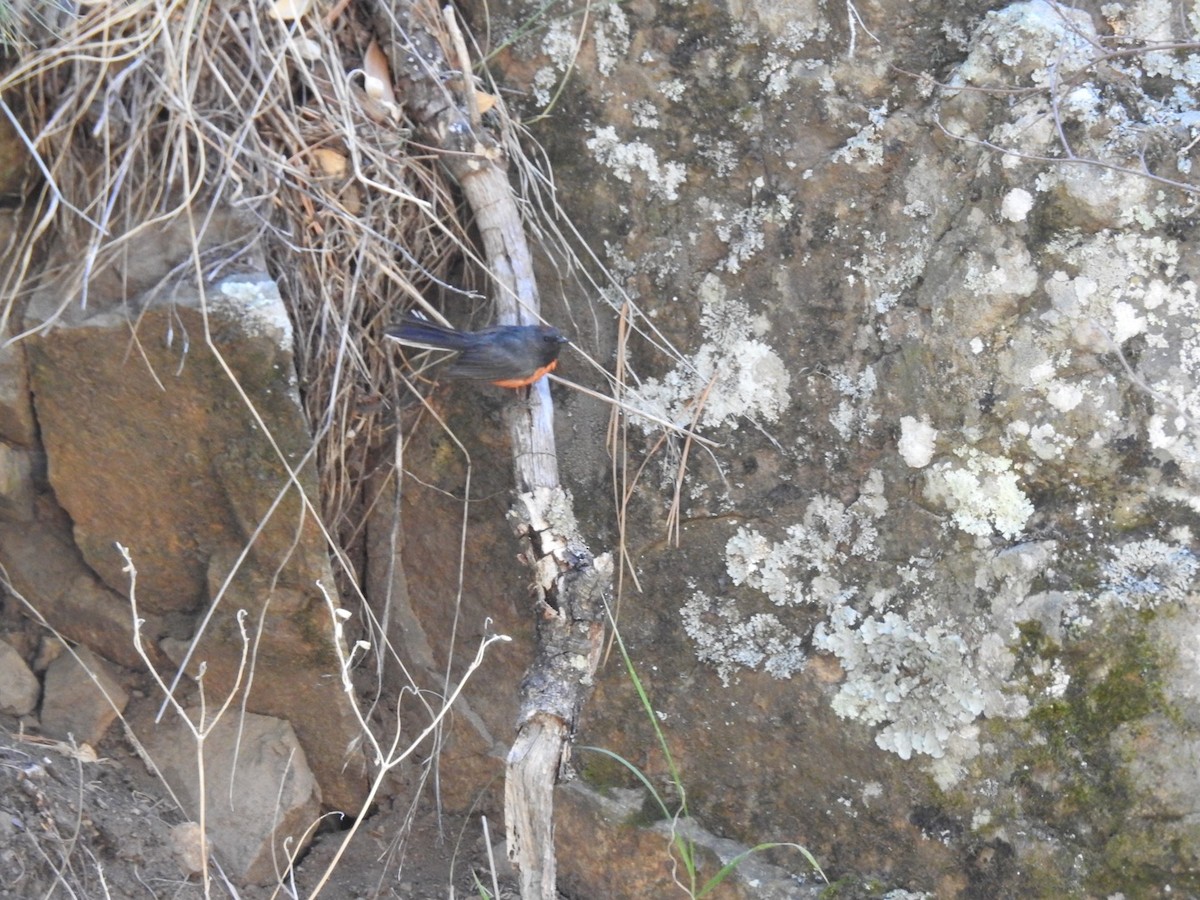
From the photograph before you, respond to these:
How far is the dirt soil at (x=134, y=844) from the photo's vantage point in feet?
7.16

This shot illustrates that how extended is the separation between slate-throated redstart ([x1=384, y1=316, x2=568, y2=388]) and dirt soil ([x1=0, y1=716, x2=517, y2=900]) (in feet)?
3.50

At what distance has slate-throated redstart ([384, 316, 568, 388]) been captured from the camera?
2.39m

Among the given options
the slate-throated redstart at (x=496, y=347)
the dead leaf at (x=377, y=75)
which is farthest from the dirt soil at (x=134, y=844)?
the dead leaf at (x=377, y=75)

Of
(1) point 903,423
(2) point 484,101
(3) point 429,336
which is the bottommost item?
(1) point 903,423

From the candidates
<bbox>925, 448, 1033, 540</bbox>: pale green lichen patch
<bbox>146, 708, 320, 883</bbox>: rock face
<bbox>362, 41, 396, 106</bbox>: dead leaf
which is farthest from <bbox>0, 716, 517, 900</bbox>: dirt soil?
<bbox>362, 41, 396, 106</bbox>: dead leaf

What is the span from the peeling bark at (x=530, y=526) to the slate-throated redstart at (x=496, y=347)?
0.06 metres

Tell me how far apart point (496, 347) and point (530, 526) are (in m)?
0.39

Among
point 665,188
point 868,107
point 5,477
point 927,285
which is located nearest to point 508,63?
point 665,188

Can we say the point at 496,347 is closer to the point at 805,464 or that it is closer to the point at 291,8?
the point at 805,464

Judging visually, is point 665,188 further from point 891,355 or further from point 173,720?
point 173,720

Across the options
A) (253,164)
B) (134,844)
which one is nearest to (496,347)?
(253,164)

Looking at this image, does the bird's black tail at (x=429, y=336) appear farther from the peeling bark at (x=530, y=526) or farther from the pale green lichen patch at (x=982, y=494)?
the pale green lichen patch at (x=982, y=494)

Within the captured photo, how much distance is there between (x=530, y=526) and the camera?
7.56 ft

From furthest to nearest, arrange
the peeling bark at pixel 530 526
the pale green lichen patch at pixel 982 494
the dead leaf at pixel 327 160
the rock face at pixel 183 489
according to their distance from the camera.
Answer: the dead leaf at pixel 327 160 < the rock face at pixel 183 489 < the pale green lichen patch at pixel 982 494 < the peeling bark at pixel 530 526
